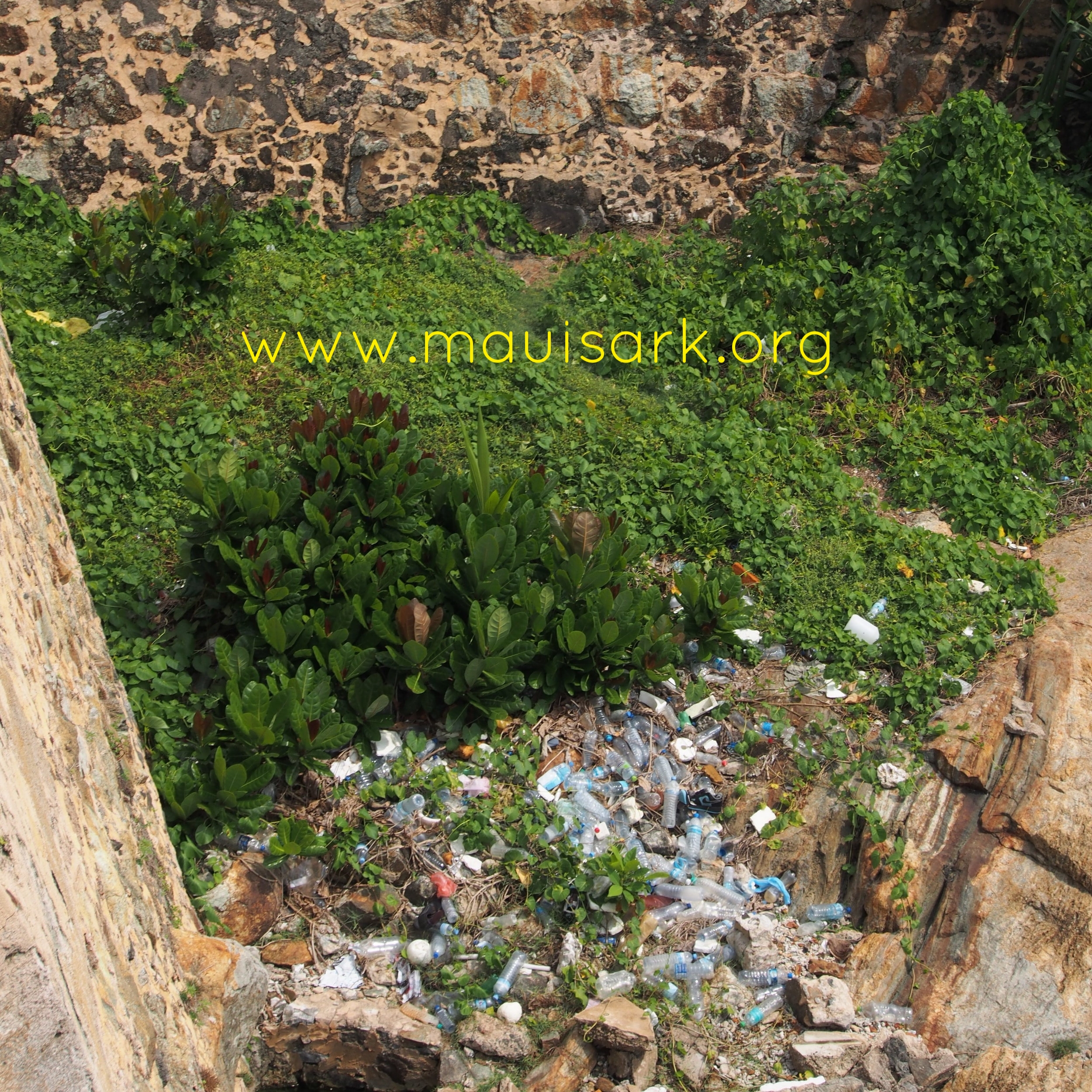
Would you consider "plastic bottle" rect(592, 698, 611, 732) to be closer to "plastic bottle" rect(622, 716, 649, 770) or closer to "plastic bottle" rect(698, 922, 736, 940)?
"plastic bottle" rect(622, 716, 649, 770)

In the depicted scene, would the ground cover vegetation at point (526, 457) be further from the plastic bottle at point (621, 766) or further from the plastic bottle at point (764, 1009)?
the plastic bottle at point (764, 1009)

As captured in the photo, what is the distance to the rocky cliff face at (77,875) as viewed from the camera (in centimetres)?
128

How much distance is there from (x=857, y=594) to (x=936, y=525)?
71 cm

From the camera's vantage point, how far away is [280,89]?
529 centimetres

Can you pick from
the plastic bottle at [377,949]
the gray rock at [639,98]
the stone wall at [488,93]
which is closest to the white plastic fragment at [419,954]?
the plastic bottle at [377,949]

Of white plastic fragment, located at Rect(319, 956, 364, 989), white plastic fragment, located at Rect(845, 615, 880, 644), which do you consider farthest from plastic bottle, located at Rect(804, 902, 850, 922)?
white plastic fragment, located at Rect(319, 956, 364, 989)

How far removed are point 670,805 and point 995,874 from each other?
0.90 m

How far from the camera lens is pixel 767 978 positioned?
2689 mm

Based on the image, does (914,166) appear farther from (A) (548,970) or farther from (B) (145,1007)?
(B) (145,1007)

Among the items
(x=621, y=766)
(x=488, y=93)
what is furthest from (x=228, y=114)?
(x=621, y=766)

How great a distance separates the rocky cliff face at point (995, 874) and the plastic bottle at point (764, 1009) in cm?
20

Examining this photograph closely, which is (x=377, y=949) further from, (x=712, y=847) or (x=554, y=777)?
(x=712, y=847)

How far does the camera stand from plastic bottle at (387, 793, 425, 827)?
2.92 metres

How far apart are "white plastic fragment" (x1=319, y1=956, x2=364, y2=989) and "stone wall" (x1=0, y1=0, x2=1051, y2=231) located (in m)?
4.08
